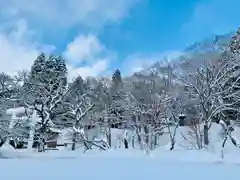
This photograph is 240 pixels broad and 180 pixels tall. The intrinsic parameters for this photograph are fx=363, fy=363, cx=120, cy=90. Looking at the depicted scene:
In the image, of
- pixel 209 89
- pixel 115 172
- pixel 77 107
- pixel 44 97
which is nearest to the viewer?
pixel 115 172

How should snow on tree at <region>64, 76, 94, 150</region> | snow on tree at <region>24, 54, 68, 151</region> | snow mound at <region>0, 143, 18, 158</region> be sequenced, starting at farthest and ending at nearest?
snow on tree at <region>64, 76, 94, 150</region>, snow on tree at <region>24, 54, 68, 151</region>, snow mound at <region>0, 143, 18, 158</region>

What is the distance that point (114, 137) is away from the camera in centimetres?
3356

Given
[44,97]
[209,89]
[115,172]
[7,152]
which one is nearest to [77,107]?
[44,97]

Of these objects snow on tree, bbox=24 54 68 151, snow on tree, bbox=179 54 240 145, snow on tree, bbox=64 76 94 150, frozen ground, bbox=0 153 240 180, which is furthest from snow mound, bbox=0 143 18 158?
snow on tree, bbox=179 54 240 145

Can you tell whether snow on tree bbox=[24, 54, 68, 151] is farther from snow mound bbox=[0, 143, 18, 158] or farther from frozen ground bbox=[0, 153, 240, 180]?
frozen ground bbox=[0, 153, 240, 180]

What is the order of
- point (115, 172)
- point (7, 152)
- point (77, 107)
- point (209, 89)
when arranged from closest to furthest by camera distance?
point (115, 172) → point (209, 89) → point (7, 152) → point (77, 107)

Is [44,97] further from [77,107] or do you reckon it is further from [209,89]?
[209,89]

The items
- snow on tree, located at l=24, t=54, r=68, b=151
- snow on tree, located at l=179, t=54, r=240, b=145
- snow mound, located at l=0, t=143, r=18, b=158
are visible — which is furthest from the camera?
snow on tree, located at l=24, t=54, r=68, b=151

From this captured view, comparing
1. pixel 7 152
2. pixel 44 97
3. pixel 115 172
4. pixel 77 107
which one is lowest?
pixel 7 152

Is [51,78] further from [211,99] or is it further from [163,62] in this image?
[211,99]

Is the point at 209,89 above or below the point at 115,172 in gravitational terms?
above

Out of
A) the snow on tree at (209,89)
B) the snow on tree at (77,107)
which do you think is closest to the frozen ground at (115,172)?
the snow on tree at (209,89)

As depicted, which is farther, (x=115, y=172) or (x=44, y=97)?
(x=44, y=97)

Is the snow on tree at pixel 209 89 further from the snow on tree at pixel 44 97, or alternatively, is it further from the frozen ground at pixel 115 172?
the frozen ground at pixel 115 172
